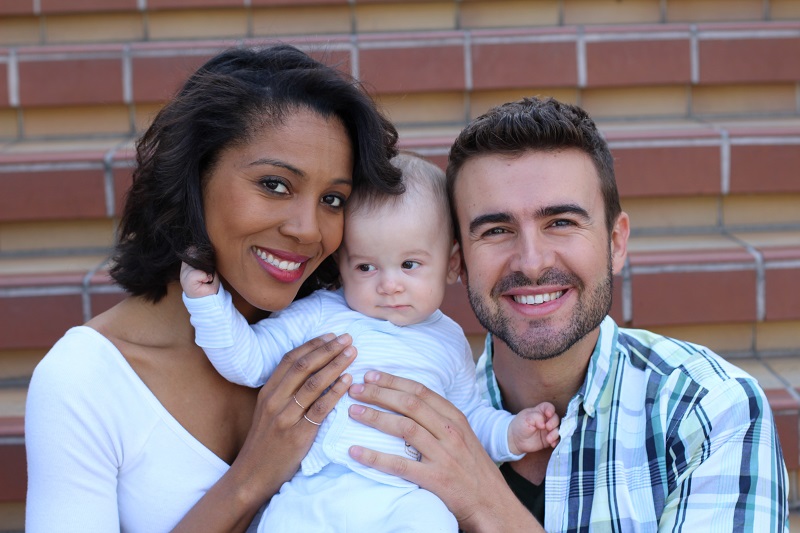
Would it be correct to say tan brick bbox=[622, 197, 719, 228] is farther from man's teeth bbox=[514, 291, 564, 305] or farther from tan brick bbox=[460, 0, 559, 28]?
man's teeth bbox=[514, 291, 564, 305]

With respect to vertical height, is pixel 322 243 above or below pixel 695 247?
above

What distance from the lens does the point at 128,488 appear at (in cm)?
178

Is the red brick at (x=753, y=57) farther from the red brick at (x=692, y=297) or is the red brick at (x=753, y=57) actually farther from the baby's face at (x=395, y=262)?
the baby's face at (x=395, y=262)

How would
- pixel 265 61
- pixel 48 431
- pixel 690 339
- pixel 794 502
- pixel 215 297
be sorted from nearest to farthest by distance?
pixel 48 431 < pixel 215 297 < pixel 265 61 < pixel 794 502 < pixel 690 339

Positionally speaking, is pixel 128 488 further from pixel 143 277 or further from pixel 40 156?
pixel 40 156

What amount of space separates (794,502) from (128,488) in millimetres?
2295

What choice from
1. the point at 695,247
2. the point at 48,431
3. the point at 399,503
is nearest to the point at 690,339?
the point at 695,247

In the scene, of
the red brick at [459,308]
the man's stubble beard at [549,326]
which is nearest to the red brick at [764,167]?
the red brick at [459,308]

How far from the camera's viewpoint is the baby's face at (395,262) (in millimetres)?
1946

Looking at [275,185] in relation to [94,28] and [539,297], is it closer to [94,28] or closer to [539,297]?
[539,297]

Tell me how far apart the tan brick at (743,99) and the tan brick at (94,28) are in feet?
8.53

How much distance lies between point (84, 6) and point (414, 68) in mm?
1580

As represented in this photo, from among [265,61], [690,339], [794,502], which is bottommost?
[794,502]

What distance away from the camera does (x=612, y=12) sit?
3.88 meters
